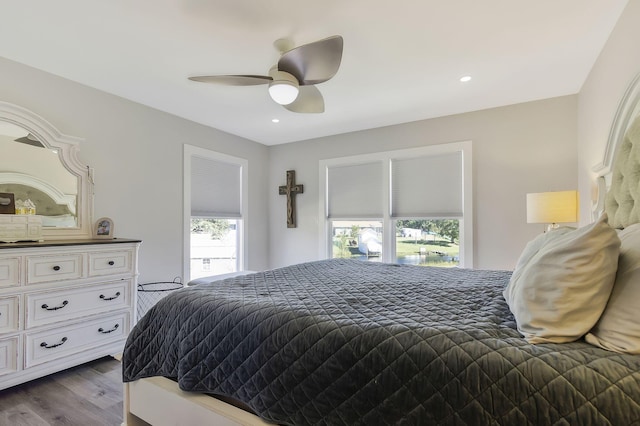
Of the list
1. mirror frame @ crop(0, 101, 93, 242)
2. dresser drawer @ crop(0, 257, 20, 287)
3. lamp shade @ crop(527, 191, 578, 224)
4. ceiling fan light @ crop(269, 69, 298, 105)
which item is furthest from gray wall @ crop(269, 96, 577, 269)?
dresser drawer @ crop(0, 257, 20, 287)

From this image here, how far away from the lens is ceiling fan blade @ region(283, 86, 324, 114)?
2.34 meters

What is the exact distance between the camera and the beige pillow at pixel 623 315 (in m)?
0.81

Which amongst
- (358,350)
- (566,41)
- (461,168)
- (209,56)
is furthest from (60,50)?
(461,168)

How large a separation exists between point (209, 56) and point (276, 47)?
566mm

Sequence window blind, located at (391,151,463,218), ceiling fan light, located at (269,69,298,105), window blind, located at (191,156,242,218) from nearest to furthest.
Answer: ceiling fan light, located at (269,69,298,105) → window blind, located at (391,151,463,218) → window blind, located at (191,156,242,218)

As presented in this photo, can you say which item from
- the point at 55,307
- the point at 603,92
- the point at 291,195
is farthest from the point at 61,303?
the point at 603,92

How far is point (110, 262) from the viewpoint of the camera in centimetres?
262

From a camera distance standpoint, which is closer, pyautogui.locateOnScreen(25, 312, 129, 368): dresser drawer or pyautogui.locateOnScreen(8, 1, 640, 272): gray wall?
pyautogui.locateOnScreen(25, 312, 129, 368): dresser drawer

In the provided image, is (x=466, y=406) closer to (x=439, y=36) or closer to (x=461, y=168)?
(x=439, y=36)

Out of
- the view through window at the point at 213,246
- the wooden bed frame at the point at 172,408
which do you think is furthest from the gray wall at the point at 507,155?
the wooden bed frame at the point at 172,408

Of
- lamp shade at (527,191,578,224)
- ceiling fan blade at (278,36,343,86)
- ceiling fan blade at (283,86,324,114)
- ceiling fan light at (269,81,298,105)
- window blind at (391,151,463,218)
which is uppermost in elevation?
ceiling fan blade at (278,36,343,86)

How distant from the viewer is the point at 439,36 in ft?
6.93

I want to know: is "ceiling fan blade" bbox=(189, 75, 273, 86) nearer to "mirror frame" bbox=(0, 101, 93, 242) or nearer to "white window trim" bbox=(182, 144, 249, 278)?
"mirror frame" bbox=(0, 101, 93, 242)

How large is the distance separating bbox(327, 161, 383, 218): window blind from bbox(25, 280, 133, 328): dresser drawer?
2.69m
